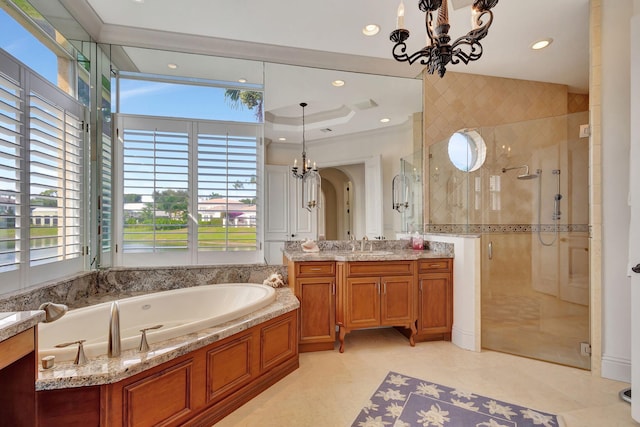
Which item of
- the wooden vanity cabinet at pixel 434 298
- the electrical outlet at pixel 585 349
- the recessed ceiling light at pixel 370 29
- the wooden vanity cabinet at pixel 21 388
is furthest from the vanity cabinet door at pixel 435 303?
the wooden vanity cabinet at pixel 21 388

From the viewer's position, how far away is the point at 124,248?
9.27ft

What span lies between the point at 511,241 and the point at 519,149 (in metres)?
0.96

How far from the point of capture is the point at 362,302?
8.75 ft

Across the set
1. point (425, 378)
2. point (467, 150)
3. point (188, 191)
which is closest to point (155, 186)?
point (188, 191)

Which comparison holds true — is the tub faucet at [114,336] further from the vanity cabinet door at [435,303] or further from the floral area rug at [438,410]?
the vanity cabinet door at [435,303]

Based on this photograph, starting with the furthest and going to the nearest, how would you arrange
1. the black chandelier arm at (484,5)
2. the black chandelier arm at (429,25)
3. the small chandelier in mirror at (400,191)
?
the small chandelier in mirror at (400,191) < the black chandelier arm at (429,25) < the black chandelier arm at (484,5)

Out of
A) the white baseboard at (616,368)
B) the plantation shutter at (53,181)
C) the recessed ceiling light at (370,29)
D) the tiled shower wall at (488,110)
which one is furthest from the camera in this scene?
the tiled shower wall at (488,110)

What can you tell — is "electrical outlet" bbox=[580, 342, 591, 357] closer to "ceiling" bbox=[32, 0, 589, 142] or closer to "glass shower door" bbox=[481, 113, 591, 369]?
"glass shower door" bbox=[481, 113, 591, 369]

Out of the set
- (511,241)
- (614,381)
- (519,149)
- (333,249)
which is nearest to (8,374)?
(333,249)

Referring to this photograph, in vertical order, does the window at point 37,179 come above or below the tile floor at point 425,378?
above

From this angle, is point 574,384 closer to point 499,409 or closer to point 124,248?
point 499,409

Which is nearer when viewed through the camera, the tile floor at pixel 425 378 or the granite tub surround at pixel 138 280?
the tile floor at pixel 425 378

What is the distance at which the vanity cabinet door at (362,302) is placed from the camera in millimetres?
2643

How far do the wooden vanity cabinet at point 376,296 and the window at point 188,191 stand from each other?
104 centimetres
